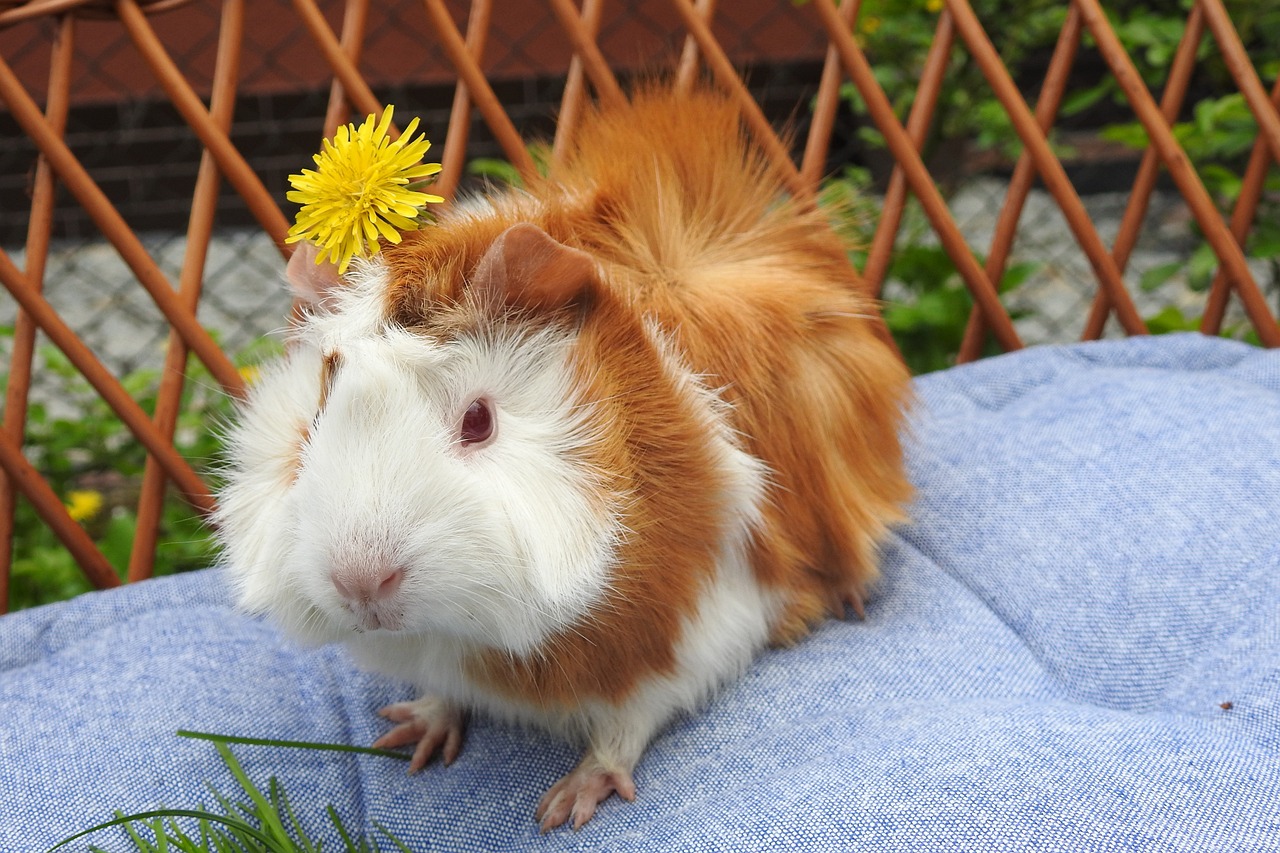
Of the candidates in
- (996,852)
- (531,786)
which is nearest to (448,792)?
(531,786)

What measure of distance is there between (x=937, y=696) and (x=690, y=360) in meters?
0.37

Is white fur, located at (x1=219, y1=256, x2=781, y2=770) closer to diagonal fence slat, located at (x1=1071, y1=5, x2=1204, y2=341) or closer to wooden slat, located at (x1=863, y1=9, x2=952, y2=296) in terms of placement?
wooden slat, located at (x1=863, y1=9, x2=952, y2=296)

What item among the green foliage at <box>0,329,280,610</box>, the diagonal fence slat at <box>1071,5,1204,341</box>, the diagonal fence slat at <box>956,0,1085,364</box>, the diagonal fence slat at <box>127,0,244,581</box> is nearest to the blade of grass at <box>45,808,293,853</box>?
the diagonal fence slat at <box>127,0,244,581</box>

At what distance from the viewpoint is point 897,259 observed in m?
2.04

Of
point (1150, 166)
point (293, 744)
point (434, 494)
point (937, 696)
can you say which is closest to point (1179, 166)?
point (1150, 166)

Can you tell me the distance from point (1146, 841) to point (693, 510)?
382mm

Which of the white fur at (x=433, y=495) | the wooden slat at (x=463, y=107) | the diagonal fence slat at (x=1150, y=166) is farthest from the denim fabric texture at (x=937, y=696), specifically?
the wooden slat at (x=463, y=107)

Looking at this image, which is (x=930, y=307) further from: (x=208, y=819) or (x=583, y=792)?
(x=208, y=819)

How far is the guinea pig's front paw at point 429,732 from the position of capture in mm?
953

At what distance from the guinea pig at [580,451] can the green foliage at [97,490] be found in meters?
0.90

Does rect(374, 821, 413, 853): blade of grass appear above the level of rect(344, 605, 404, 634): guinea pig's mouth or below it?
below

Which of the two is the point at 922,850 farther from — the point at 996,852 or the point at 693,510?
the point at 693,510

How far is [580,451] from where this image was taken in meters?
0.77

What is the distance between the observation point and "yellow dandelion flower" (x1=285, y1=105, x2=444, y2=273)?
0.75m
